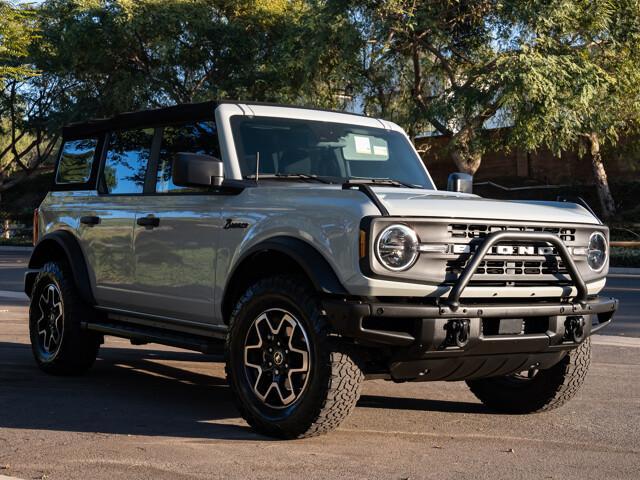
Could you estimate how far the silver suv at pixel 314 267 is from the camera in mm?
5641

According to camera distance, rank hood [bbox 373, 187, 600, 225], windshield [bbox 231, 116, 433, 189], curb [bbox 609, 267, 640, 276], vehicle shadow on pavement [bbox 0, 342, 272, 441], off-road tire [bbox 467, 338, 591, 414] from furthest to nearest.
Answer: curb [bbox 609, 267, 640, 276], windshield [bbox 231, 116, 433, 189], off-road tire [bbox 467, 338, 591, 414], vehicle shadow on pavement [bbox 0, 342, 272, 441], hood [bbox 373, 187, 600, 225]

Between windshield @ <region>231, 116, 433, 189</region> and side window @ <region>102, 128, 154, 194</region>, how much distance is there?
42.3 inches

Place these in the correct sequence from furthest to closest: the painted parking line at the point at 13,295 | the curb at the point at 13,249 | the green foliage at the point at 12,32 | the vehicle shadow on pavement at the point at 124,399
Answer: the curb at the point at 13,249, the green foliage at the point at 12,32, the painted parking line at the point at 13,295, the vehicle shadow on pavement at the point at 124,399

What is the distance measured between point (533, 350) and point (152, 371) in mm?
Result: 4071

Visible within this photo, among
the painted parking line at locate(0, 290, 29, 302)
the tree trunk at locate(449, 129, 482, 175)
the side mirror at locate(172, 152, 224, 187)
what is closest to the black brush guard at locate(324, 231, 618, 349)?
the side mirror at locate(172, 152, 224, 187)

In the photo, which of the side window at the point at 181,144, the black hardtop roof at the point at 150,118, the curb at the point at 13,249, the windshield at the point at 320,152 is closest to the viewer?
the windshield at the point at 320,152

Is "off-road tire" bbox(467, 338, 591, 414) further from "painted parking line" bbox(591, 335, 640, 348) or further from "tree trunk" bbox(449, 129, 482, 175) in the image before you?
"tree trunk" bbox(449, 129, 482, 175)

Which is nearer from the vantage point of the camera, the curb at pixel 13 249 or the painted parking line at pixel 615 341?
the painted parking line at pixel 615 341

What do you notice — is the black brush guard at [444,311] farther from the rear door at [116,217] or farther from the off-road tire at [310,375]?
the rear door at [116,217]

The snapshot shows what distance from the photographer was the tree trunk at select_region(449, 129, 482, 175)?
104 feet

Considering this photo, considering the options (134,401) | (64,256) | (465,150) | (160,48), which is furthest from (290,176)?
(160,48)

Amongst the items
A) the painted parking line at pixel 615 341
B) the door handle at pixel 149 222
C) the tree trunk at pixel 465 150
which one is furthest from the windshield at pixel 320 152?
the tree trunk at pixel 465 150

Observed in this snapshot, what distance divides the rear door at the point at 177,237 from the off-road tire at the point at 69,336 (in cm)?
84

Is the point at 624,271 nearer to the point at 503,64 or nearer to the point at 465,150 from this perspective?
the point at 503,64
